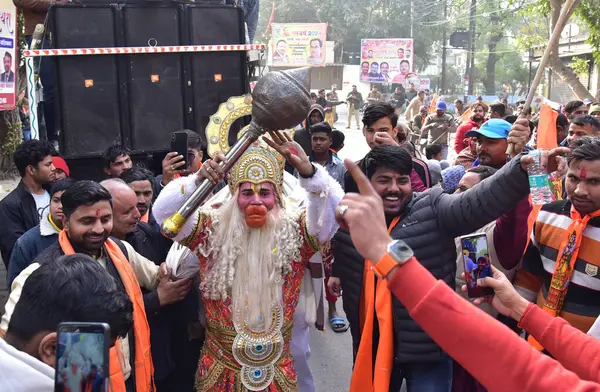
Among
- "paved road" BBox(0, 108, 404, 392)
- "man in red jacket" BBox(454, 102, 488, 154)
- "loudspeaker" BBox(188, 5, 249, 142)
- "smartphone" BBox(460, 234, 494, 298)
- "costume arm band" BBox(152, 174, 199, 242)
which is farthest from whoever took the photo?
"man in red jacket" BBox(454, 102, 488, 154)

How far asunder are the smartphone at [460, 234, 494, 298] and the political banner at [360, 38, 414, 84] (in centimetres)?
3632

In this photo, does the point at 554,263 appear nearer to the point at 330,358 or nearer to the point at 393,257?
the point at 393,257

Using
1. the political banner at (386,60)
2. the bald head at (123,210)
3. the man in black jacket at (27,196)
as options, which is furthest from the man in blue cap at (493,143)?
the political banner at (386,60)

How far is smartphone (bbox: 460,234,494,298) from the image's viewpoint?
2688 mm

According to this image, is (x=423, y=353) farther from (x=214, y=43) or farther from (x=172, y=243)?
(x=214, y=43)

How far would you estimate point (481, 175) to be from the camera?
4051 millimetres

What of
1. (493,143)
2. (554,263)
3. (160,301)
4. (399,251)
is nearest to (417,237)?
(554,263)

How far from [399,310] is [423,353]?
24 cm

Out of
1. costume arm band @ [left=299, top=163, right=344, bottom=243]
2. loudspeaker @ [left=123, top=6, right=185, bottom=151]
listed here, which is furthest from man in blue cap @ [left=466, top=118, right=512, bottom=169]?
loudspeaker @ [left=123, top=6, right=185, bottom=151]

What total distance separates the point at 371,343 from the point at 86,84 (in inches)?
183

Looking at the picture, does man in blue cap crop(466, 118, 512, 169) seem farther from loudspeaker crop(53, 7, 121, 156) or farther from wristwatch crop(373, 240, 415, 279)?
loudspeaker crop(53, 7, 121, 156)

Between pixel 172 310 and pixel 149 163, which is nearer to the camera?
pixel 172 310

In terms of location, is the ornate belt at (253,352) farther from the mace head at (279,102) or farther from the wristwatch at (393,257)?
the wristwatch at (393,257)

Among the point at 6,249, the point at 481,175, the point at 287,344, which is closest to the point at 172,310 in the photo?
the point at 287,344
